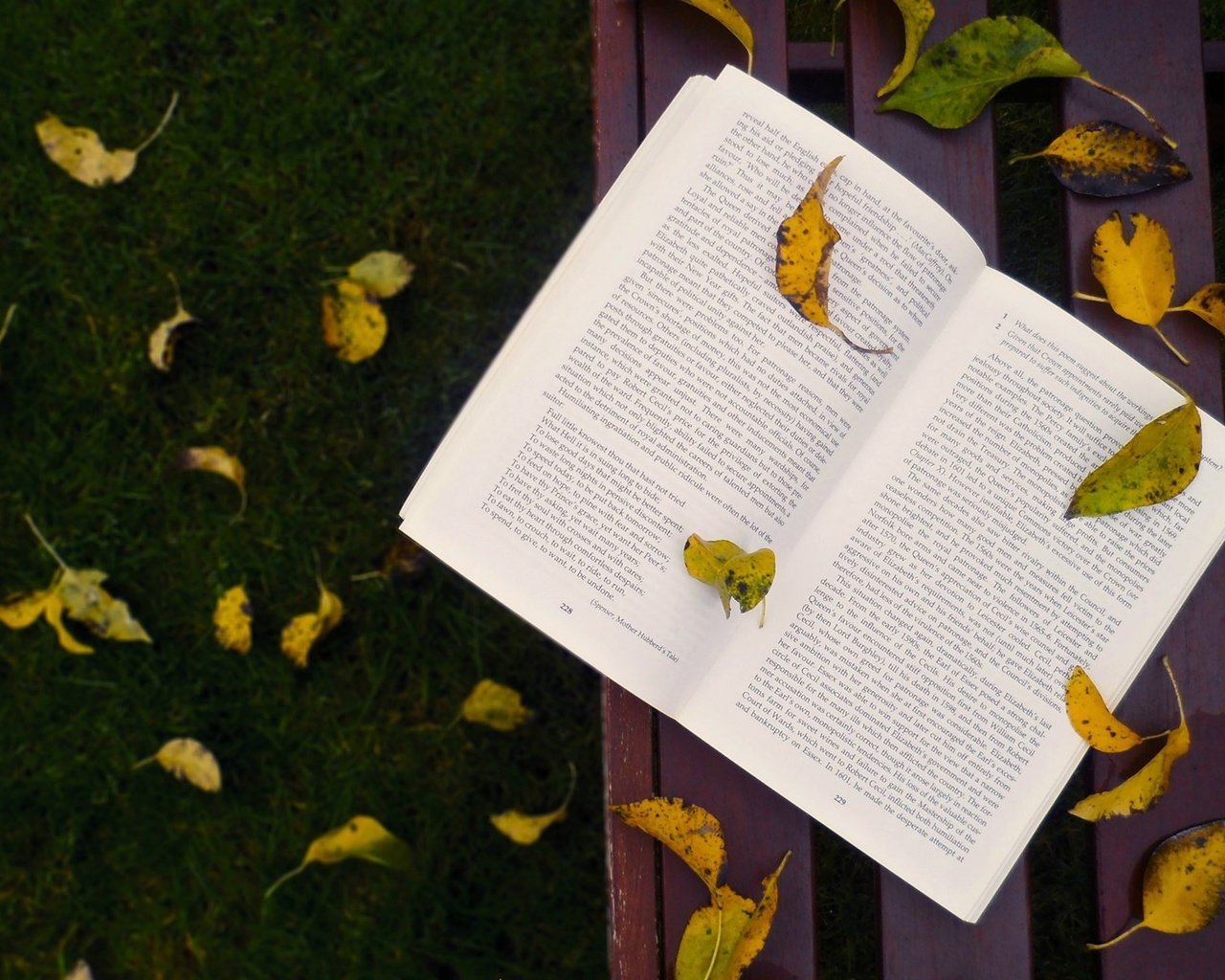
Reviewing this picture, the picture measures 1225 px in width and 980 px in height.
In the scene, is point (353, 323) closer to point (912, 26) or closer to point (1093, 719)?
point (912, 26)

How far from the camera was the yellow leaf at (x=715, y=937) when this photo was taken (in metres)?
0.74

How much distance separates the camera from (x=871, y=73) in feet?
2.60

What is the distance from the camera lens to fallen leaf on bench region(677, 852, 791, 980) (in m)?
0.74

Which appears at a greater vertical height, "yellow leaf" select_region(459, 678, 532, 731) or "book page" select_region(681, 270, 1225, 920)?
"book page" select_region(681, 270, 1225, 920)

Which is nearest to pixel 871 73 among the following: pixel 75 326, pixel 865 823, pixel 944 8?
pixel 944 8

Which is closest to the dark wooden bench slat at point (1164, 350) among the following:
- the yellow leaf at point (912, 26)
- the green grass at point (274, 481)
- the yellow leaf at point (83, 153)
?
the yellow leaf at point (912, 26)

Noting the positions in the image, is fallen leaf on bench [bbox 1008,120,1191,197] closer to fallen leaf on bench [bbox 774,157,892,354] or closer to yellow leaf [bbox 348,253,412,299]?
fallen leaf on bench [bbox 774,157,892,354]

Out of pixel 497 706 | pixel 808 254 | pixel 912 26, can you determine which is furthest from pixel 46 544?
pixel 912 26

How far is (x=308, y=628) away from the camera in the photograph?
1206mm

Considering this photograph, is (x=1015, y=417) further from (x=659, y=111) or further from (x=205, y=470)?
(x=205, y=470)

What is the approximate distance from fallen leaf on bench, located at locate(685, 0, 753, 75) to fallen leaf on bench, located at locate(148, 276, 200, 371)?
0.78m

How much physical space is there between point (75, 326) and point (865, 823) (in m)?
1.13

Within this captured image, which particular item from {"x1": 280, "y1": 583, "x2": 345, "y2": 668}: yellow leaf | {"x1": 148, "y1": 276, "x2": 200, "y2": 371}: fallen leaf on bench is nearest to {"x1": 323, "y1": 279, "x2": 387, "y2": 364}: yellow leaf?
{"x1": 148, "y1": 276, "x2": 200, "y2": 371}: fallen leaf on bench

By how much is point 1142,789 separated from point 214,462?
1066 millimetres
